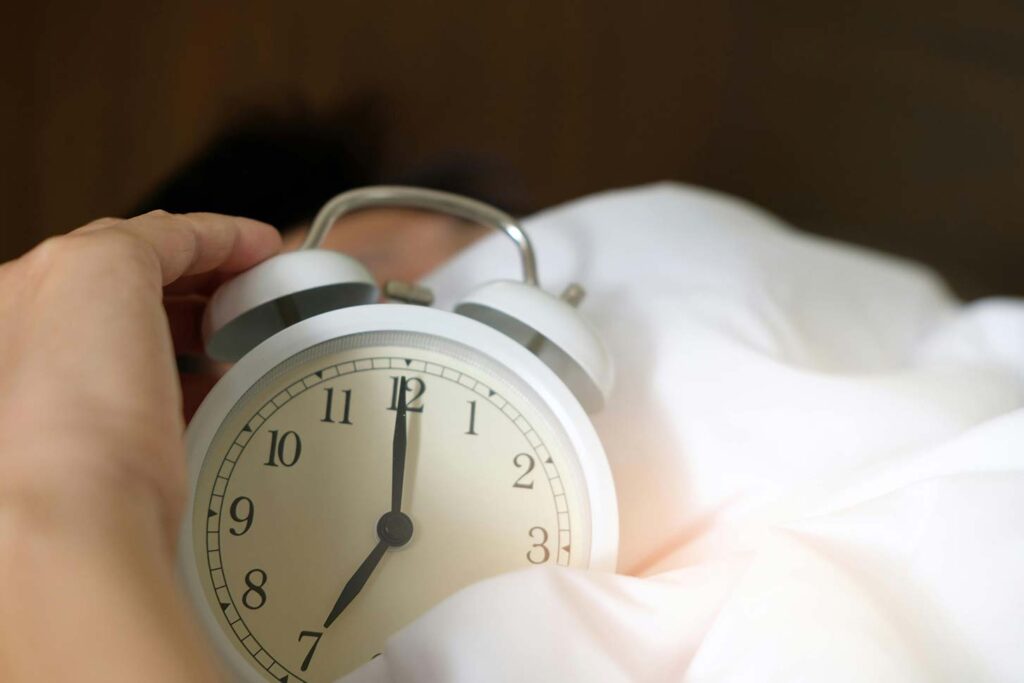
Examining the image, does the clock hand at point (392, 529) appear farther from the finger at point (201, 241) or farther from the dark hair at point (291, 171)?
the dark hair at point (291, 171)

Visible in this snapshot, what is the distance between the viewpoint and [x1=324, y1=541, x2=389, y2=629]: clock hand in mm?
623

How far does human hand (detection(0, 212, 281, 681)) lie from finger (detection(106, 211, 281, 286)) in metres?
0.02

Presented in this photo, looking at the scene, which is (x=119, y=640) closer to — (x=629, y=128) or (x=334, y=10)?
(x=334, y=10)

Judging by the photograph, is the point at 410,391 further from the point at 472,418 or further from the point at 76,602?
the point at 76,602

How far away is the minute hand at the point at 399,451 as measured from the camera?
65cm

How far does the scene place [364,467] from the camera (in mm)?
654

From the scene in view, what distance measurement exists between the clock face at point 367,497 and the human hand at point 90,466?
0.37ft

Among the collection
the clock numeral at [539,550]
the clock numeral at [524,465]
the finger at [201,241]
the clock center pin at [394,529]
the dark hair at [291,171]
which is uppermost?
the finger at [201,241]

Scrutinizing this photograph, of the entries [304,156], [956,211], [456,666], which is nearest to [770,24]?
[956,211]

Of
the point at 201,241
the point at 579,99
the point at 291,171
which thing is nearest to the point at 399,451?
the point at 201,241

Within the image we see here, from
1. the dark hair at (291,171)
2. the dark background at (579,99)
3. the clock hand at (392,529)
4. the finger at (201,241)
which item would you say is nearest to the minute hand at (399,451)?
the clock hand at (392,529)

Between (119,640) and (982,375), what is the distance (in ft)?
2.54

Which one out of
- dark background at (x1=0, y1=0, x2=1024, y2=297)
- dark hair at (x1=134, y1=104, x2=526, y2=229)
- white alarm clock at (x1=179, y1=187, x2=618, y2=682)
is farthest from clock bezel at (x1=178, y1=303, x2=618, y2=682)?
dark background at (x1=0, y1=0, x2=1024, y2=297)

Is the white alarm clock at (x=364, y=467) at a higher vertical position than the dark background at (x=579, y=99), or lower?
lower
